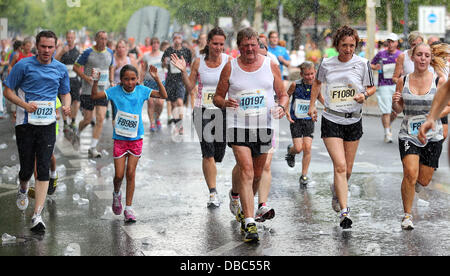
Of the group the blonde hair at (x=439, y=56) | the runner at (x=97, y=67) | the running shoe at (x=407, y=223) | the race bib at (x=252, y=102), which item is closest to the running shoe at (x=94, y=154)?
the runner at (x=97, y=67)

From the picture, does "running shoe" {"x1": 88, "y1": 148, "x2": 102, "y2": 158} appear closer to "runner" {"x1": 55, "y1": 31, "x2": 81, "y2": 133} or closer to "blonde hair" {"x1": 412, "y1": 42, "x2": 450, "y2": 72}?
"runner" {"x1": 55, "y1": 31, "x2": 81, "y2": 133}

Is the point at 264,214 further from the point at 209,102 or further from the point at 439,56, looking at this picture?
the point at 439,56

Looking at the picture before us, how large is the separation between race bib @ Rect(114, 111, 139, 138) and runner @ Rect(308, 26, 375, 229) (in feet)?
5.73

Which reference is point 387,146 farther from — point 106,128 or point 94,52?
point 106,128

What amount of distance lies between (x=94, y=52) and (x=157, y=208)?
17.8 feet

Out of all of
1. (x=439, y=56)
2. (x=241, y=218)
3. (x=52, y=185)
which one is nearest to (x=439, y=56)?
(x=439, y=56)

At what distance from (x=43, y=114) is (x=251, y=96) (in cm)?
195

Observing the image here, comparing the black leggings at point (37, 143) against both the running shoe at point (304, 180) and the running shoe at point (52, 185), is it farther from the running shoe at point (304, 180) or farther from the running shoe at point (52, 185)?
the running shoe at point (304, 180)

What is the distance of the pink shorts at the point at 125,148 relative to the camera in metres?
7.89

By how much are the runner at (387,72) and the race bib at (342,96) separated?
6.85 metres

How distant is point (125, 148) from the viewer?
312 inches

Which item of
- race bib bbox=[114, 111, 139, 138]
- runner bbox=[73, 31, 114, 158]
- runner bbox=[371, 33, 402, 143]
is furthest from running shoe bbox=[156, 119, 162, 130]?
race bib bbox=[114, 111, 139, 138]
